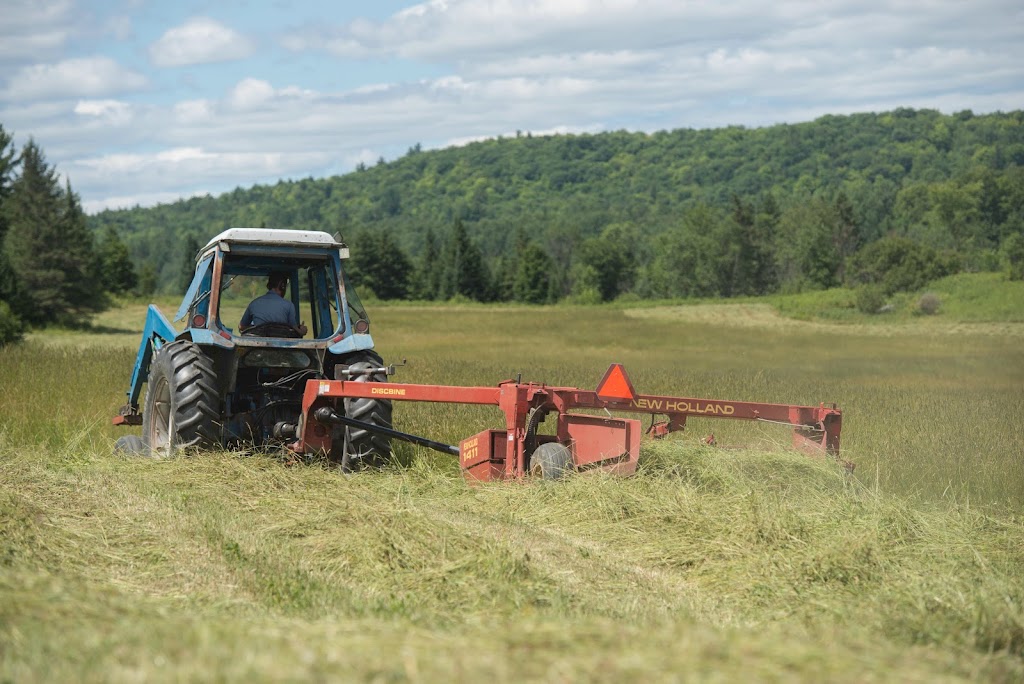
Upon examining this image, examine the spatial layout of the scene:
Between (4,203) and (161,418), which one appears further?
(4,203)

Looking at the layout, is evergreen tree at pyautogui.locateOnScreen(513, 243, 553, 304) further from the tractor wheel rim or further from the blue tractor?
the tractor wheel rim

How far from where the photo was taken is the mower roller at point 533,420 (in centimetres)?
789

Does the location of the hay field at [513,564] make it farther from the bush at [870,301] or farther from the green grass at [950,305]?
the bush at [870,301]

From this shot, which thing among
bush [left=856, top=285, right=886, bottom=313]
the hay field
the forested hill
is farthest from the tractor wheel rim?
the forested hill

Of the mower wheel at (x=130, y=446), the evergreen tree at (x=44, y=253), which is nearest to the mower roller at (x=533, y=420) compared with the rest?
the mower wheel at (x=130, y=446)

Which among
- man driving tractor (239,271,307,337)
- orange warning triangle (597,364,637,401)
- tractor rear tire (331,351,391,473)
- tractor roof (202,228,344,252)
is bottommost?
tractor rear tire (331,351,391,473)

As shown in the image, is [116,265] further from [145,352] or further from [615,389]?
[615,389]

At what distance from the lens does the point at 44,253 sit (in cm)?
3956

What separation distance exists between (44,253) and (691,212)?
71.4 meters

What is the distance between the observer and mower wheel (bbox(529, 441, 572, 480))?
7.82m

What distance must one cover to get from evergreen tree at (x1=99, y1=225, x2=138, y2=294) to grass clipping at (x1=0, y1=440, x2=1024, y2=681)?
6975 centimetres

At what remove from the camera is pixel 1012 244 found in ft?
238

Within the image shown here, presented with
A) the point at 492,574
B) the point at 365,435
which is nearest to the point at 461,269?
the point at 365,435

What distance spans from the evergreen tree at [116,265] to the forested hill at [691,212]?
16.6 m
